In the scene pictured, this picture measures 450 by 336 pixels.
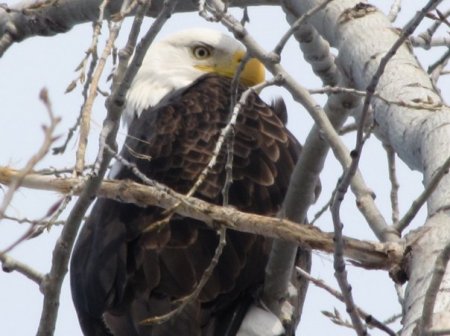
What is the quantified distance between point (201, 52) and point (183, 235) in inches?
76.4

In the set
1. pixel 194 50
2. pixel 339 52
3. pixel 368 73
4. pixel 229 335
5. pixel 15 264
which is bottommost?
pixel 15 264

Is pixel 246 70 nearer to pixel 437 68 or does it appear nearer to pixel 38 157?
pixel 437 68

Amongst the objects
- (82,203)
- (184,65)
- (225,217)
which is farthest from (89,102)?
(184,65)

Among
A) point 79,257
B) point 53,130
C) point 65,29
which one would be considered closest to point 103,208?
point 79,257

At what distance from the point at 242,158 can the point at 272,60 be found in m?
1.33

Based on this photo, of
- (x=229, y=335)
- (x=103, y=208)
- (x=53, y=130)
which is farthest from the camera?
(x=103, y=208)

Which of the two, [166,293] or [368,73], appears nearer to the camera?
[368,73]

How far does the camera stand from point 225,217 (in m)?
2.82

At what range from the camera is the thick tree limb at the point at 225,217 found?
2682 millimetres

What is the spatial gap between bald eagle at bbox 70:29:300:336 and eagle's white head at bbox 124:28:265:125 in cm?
76

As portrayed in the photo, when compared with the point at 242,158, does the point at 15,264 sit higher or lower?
lower

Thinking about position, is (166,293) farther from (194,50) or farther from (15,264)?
(194,50)

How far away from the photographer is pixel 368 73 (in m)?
3.00

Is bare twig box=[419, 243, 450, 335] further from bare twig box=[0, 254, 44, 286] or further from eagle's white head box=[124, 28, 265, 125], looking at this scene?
eagle's white head box=[124, 28, 265, 125]
